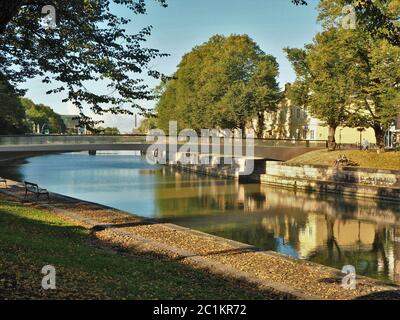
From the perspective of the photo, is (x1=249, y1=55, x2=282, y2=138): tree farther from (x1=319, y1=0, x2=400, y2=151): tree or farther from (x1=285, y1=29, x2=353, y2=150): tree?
(x1=319, y1=0, x2=400, y2=151): tree

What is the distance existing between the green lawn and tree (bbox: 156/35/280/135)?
45.9m

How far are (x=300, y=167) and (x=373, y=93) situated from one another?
29.7 ft

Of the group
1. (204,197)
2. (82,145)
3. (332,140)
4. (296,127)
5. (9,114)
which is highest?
(9,114)

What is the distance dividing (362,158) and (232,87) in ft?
81.4

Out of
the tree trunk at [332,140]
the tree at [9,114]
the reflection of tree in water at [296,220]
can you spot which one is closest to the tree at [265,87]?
the tree trunk at [332,140]

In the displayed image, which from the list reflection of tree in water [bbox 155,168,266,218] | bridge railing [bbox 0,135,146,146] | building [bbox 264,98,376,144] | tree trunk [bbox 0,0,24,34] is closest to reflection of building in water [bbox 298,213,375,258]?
reflection of tree in water [bbox 155,168,266,218]

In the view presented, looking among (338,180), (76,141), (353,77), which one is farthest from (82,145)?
(353,77)

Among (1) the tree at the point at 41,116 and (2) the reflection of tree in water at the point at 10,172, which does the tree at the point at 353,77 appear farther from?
(1) the tree at the point at 41,116

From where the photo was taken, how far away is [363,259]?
18.8m

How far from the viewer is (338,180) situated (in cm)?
4006

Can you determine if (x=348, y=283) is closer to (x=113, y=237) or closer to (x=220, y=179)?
(x=113, y=237)

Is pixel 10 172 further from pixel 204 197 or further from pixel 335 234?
pixel 335 234

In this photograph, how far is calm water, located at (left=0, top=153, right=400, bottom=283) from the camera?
64.7 ft

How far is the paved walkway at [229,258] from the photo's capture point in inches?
443
